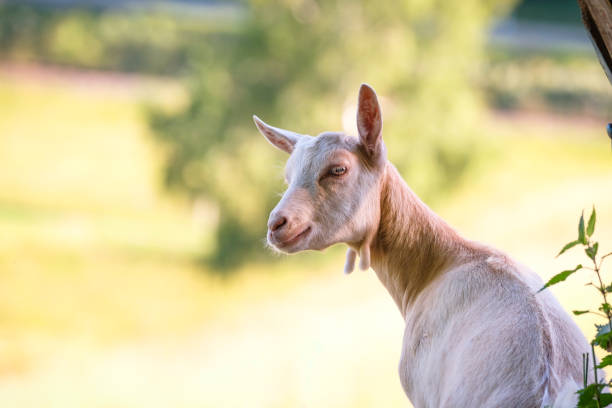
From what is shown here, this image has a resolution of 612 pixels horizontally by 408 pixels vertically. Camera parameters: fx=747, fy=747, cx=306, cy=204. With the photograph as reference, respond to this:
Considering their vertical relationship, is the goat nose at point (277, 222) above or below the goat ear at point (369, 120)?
below

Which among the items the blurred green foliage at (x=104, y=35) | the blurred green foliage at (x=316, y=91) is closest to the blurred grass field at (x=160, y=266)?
the blurred green foliage at (x=104, y=35)

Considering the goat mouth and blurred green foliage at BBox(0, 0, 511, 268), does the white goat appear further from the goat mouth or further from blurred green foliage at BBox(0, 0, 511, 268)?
blurred green foliage at BBox(0, 0, 511, 268)

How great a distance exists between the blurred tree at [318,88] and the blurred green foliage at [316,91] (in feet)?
0.04

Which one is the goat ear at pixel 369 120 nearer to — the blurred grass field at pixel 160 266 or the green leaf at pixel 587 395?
the green leaf at pixel 587 395

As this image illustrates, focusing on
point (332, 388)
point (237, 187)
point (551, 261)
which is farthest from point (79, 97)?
point (551, 261)

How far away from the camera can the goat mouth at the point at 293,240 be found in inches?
65.2

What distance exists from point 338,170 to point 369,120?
0.45ft

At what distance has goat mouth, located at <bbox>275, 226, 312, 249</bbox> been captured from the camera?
1657mm

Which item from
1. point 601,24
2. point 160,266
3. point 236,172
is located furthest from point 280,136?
point 160,266

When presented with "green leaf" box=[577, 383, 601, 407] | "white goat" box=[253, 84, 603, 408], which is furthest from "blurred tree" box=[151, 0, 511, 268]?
"green leaf" box=[577, 383, 601, 407]

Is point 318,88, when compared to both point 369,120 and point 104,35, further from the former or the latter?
point 369,120

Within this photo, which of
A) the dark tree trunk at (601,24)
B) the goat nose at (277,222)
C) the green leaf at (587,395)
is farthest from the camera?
the goat nose at (277,222)

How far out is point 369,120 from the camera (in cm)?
172

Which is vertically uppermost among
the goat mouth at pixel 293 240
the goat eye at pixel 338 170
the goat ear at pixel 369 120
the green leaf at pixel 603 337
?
the goat ear at pixel 369 120
